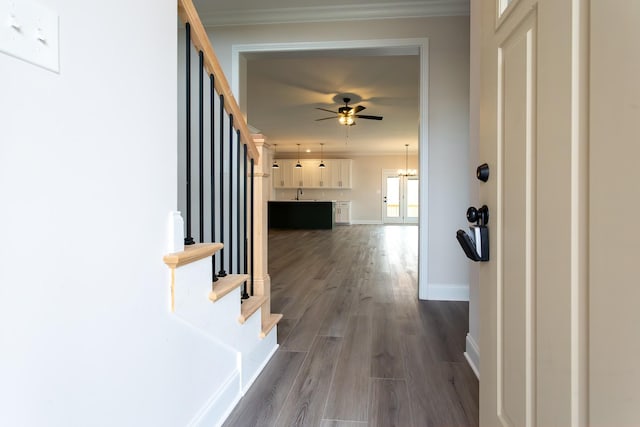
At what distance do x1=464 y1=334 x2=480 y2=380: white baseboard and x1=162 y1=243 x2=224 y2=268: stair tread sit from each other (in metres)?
1.45

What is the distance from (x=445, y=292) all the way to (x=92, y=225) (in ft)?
10.0

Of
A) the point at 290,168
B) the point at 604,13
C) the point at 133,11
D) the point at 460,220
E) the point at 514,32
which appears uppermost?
the point at 290,168

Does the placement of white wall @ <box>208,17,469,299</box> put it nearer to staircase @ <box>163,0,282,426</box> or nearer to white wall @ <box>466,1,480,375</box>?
white wall @ <box>466,1,480,375</box>

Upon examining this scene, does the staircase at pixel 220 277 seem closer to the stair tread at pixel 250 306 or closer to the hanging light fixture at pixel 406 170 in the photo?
the stair tread at pixel 250 306

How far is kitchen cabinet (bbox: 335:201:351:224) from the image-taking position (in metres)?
12.7

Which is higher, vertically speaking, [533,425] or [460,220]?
[460,220]

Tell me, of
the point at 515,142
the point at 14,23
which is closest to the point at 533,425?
the point at 515,142

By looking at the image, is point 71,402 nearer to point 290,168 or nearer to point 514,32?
point 514,32

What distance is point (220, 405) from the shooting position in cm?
145

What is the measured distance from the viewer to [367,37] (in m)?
3.38

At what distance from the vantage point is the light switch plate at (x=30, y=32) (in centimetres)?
63

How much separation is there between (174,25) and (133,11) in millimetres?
211

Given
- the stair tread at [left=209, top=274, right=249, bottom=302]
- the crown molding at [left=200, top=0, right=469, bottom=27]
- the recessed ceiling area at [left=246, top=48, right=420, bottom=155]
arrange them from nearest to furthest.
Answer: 1. the stair tread at [left=209, top=274, right=249, bottom=302]
2. the crown molding at [left=200, top=0, right=469, bottom=27]
3. the recessed ceiling area at [left=246, top=48, right=420, bottom=155]

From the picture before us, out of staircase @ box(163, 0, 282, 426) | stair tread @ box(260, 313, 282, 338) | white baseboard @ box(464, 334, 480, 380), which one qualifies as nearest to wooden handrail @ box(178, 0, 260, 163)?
staircase @ box(163, 0, 282, 426)
